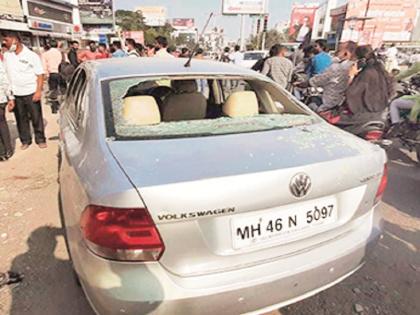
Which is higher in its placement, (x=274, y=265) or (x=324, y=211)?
(x=324, y=211)

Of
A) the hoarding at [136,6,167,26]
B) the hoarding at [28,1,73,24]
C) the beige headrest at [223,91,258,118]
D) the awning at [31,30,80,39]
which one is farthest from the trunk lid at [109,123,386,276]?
the hoarding at [136,6,167,26]

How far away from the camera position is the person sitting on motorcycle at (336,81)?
4.83m

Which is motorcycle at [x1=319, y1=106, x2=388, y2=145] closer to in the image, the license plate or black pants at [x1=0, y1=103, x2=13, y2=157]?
the license plate

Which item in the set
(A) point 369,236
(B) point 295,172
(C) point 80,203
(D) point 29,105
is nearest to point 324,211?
(B) point 295,172

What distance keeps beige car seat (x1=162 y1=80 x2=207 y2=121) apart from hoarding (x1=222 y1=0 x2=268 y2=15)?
30.9 metres

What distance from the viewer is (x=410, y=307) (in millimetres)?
2240

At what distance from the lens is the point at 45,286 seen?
238cm

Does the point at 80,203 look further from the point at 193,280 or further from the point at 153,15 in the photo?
the point at 153,15

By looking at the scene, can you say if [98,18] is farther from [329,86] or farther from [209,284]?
[209,284]

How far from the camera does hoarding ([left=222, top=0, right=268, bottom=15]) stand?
30.6 meters

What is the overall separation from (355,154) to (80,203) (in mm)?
1367

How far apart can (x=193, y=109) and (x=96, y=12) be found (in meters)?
60.4

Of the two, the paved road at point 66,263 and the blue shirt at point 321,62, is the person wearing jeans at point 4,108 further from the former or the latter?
the blue shirt at point 321,62

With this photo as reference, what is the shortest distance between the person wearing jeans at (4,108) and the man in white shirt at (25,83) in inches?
9.6
